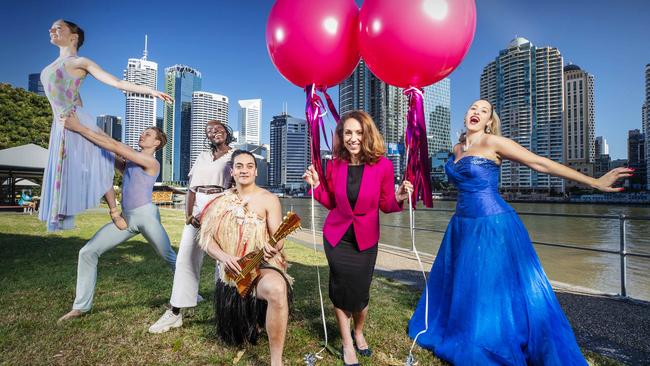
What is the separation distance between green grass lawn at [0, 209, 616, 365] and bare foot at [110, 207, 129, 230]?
2.90 ft

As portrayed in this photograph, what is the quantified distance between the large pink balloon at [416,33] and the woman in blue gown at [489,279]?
653 millimetres

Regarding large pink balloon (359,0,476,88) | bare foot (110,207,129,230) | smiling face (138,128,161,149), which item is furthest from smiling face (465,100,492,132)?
bare foot (110,207,129,230)

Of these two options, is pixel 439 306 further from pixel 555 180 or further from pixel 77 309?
pixel 555 180

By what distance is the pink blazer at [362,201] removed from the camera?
7.81 ft

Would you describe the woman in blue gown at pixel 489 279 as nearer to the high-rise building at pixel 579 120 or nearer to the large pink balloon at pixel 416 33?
the large pink balloon at pixel 416 33

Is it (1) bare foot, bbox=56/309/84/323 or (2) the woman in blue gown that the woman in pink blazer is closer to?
(2) the woman in blue gown

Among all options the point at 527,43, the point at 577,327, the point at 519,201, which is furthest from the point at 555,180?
the point at 577,327

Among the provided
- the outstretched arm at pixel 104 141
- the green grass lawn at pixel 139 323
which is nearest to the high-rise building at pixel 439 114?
the green grass lawn at pixel 139 323

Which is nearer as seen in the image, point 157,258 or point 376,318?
point 376,318

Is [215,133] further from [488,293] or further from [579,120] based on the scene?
[579,120]

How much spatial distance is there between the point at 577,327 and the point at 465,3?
301 centimetres

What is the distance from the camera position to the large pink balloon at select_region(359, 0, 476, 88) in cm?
213

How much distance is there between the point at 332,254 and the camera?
94.6 inches

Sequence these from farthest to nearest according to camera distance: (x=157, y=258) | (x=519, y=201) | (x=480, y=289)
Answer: (x=519, y=201) < (x=157, y=258) < (x=480, y=289)
